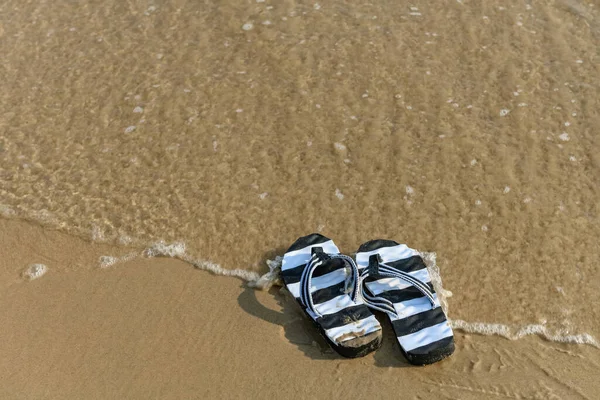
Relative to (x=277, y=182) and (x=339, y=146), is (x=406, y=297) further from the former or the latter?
(x=339, y=146)

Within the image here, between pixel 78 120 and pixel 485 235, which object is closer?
pixel 485 235

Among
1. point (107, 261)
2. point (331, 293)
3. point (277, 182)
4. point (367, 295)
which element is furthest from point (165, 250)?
point (367, 295)

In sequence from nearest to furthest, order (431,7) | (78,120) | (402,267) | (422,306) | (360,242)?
(422,306) → (402,267) → (360,242) → (78,120) → (431,7)

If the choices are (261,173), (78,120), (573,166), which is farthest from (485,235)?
(78,120)

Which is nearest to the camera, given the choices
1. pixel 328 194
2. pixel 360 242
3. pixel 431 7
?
pixel 360 242

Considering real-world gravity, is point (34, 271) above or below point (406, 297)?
below

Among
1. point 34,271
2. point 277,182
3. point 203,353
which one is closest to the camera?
point 203,353

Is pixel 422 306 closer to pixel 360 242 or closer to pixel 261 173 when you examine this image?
pixel 360 242

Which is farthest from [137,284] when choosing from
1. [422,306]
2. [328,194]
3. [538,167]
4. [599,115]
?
[599,115]
